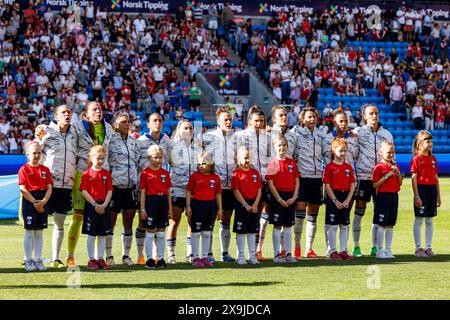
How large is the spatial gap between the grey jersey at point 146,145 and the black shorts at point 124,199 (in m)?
0.39

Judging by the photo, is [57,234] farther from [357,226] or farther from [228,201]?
[357,226]

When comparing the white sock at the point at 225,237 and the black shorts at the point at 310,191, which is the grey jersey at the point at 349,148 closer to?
the black shorts at the point at 310,191

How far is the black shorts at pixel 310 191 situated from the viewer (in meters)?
13.1

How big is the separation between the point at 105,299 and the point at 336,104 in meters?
26.2

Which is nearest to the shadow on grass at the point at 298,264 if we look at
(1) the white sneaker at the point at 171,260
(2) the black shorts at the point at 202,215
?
(1) the white sneaker at the point at 171,260

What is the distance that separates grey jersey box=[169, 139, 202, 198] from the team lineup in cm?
1

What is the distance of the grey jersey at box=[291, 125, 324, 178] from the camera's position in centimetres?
1310

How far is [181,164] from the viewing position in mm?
12617

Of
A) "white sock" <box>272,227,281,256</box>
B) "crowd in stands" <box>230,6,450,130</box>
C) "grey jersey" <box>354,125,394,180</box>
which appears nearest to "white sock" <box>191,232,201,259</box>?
"white sock" <box>272,227,281,256</box>

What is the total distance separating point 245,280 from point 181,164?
2.30 metres

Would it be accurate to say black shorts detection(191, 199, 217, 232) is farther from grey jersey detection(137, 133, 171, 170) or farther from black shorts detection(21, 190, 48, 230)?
black shorts detection(21, 190, 48, 230)

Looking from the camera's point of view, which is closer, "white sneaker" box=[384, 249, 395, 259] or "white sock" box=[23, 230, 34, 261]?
"white sock" box=[23, 230, 34, 261]

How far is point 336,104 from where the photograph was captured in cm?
3497

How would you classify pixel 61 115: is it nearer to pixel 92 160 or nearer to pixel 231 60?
pixel 92 160
